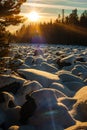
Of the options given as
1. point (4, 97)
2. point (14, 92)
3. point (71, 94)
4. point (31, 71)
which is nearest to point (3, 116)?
point (4, 97)

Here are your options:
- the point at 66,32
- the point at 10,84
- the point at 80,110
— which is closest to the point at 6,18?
the point at 10,84

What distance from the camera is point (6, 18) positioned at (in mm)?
8281

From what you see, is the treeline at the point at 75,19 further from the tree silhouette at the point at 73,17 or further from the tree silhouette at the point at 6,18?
the tree silhouette at the point at 6,18

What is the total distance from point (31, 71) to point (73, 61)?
6803 millimetres

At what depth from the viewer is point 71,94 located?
912 cm

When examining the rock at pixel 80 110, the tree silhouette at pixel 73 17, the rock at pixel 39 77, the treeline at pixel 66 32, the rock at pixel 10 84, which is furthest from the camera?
the tree silhouette at pixel 73 17

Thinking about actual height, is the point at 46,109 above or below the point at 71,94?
above

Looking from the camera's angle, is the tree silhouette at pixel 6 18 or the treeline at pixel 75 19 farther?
the treeline at pixel 75 19

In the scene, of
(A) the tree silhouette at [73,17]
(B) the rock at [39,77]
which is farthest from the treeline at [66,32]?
(B) the rock at [39,77]

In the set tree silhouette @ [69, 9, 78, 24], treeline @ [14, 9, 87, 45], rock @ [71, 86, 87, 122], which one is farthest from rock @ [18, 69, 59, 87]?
tree silhouette @ [69, 9, 78, 24]

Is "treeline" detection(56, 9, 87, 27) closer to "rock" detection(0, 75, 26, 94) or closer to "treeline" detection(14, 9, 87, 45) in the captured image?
"treeline" detection(14, 9, 87, 45)

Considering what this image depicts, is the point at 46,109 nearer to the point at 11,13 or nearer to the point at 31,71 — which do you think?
the point at 11,13

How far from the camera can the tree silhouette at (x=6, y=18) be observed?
8102mm

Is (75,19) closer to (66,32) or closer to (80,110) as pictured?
(66,32)
